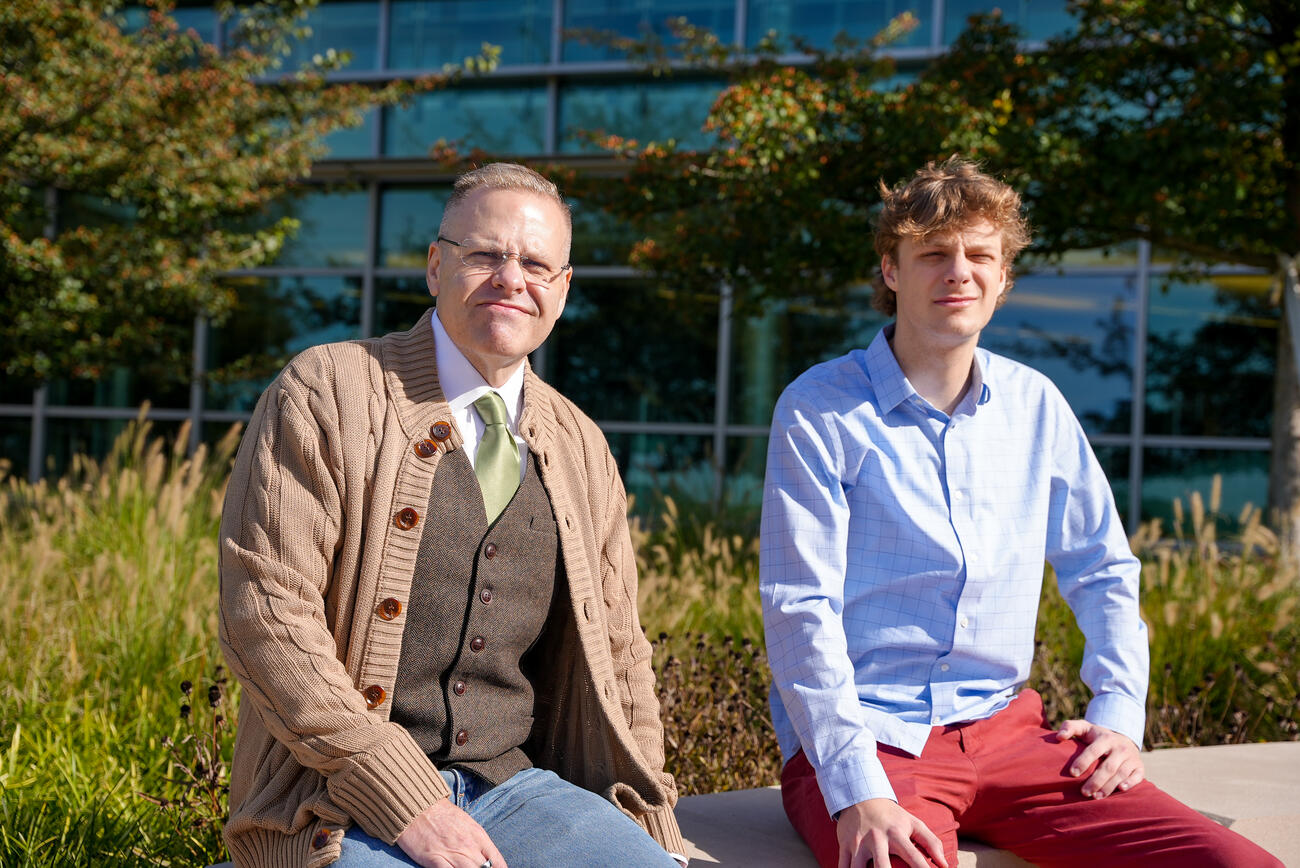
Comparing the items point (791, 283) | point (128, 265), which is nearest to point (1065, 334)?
point (791, 283)

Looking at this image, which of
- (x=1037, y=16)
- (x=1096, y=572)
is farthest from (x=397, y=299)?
(x=1096, y=572)

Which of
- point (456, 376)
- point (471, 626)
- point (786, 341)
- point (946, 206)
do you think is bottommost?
point (471, 626)

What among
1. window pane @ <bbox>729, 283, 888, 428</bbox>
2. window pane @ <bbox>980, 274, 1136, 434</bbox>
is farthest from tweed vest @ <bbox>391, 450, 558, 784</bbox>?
window pane @ <bbox>980, 274, 1136, 434</bbox>

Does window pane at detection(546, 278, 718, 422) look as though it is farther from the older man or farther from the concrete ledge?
the older man

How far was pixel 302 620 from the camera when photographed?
73.7 inches

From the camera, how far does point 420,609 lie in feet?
6.57

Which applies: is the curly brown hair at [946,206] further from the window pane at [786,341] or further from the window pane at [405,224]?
the window pane at [405,224]

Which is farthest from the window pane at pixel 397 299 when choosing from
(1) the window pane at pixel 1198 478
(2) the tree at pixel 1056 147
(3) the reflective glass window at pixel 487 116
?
(1) the window pane at pixel 1198 478

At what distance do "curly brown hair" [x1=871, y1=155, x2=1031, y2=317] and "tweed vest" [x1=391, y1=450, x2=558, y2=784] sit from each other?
1.06 m

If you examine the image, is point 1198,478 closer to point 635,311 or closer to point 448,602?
point 635,311

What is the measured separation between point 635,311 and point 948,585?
350 inches

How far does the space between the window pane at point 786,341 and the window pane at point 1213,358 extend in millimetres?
2444

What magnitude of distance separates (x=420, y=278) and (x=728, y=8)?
13.4 ft

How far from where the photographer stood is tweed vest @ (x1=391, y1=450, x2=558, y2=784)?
200cm
